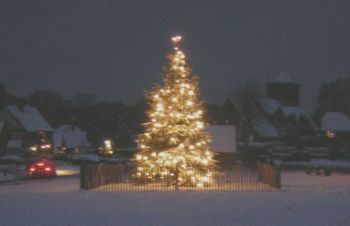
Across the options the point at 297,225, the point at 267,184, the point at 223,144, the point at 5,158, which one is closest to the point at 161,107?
the point at 267,184

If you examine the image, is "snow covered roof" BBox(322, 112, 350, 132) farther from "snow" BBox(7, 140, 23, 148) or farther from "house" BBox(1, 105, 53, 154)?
"snow" BBox(7, 140, 23, 148)

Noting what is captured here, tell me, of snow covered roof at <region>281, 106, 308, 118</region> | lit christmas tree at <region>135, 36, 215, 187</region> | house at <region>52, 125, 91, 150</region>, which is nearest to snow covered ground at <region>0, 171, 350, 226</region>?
lit christmas tree at <region>135, 36, 215, 187</region>

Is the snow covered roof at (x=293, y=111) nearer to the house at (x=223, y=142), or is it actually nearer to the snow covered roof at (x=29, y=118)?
the snow covered roof at (x=29, y=118)

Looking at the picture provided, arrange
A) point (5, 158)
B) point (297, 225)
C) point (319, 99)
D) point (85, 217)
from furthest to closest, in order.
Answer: point (319, 99) → point (5, 158) → point (85, 217) → point (297, 225)

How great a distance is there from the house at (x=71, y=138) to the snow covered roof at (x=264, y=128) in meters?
26.6

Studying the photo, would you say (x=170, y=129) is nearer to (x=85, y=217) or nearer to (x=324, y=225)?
(x=85, y=217)

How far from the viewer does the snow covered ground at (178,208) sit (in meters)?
15.8

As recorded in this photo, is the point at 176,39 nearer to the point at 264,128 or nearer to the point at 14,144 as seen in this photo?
the point at 14,144

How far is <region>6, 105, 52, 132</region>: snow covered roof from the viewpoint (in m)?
79.5

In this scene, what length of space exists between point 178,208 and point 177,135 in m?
9.47

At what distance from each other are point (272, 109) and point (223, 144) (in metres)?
40.5

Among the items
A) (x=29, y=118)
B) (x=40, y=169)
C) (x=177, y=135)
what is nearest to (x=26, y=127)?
(x=29, y=118)

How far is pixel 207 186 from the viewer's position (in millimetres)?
28219

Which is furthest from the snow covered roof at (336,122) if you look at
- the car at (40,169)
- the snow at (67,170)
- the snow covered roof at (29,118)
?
the car at (40,169)
